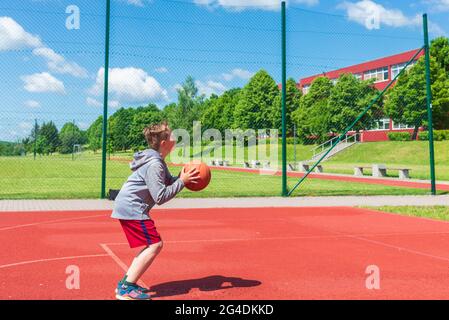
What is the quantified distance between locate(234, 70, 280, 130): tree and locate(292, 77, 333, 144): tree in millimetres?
3031

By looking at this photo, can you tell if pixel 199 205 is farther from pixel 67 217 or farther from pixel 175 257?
pixel 175 257

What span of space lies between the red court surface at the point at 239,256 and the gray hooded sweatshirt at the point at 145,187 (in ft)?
2.74

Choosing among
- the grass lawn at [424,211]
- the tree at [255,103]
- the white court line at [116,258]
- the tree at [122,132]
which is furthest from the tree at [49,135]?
the tree at [255,103]

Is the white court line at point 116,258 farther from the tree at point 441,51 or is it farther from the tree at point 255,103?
the tree at point 441,51

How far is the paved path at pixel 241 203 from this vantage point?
11586mm

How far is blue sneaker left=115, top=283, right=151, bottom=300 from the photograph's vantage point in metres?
4.23

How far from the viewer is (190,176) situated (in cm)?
426

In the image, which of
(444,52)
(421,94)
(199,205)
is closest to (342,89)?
(421,94)

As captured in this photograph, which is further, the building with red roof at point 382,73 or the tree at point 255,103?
the building with red roof at point 382,73

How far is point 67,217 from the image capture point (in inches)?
392

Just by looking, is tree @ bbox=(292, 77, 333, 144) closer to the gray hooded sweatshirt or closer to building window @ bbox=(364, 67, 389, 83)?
building window @ bbox=(364, 67, 389, 83)

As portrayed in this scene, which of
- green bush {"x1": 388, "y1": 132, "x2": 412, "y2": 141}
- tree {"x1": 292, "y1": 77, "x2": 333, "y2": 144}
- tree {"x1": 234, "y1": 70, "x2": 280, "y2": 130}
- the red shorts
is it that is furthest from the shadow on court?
green bush {"x1": 388, "y1": 132, "x2": 412, "y2": 141}
